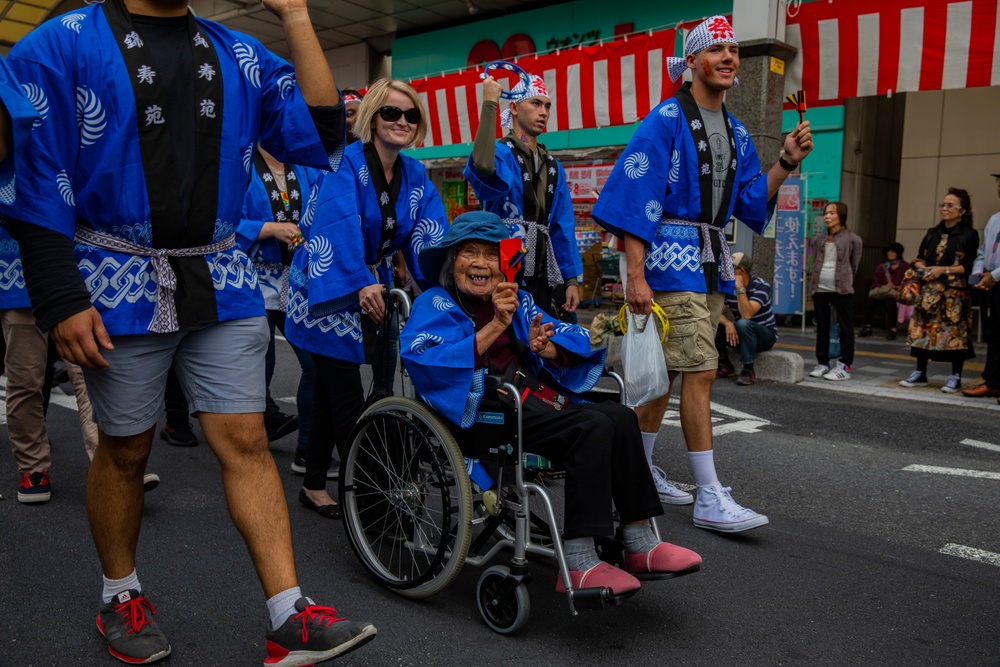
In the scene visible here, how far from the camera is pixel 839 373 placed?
8391mm

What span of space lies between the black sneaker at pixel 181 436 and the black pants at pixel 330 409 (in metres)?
1.51

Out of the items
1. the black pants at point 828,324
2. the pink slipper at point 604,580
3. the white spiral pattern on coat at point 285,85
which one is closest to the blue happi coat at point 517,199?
the white spiral pattern on coat at point 285,85

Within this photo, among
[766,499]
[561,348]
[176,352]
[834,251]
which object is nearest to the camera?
[176,352]

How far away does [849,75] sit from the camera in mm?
8992

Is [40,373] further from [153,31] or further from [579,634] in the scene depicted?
[579,634]

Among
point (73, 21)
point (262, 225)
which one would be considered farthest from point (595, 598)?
point (262, 225)

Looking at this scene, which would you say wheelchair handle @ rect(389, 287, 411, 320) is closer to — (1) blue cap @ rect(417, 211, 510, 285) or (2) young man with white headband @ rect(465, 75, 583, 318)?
(1) blue cap @ rect(417, 211, 510, 285)

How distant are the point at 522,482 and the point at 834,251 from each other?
6893 mm

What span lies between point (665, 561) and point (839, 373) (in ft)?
20.1

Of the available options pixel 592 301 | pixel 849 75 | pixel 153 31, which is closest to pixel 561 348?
pixel 153 31

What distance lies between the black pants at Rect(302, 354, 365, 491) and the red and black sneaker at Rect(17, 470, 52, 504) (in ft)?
4.03

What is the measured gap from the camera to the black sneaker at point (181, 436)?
17.3 ft

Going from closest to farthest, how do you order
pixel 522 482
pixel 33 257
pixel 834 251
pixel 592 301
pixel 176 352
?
1. pixel 33 257
2. pixel 176 352
3. pixel 522 482
4. pixel 834 251
5. pixel 592 301

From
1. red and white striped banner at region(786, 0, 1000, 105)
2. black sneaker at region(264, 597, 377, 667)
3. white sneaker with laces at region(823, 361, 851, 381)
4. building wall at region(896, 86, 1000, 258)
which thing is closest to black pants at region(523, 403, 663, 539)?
black sneaker at region(264, 597, 377, 667)
